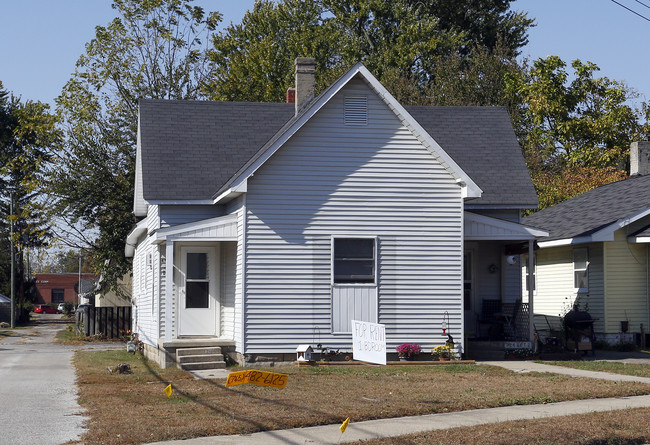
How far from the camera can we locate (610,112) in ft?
130

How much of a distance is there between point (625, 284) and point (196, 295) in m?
12.2

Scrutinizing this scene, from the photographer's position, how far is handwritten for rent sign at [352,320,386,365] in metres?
13.3

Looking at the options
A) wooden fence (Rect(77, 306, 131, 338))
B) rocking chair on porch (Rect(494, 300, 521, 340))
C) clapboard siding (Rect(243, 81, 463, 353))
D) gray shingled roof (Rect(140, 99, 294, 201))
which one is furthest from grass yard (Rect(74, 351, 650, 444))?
wooden fence (Rect(77, 306, 131, 338))

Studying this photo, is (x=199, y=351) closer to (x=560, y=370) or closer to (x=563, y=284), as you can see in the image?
(x=560, y=370)

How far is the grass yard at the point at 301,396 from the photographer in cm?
1043

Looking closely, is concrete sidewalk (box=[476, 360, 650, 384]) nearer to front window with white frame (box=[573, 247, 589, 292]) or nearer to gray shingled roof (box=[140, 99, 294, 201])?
front window with white frame (box=[573, 247, 589, 292])

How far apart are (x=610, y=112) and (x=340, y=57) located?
627 inches

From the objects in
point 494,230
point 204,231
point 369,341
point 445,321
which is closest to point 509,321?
point 494,230

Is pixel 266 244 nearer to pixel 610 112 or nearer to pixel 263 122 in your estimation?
pixel 263 122

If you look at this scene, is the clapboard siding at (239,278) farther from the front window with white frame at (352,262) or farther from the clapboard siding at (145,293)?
the clapboard siding at (145,293)

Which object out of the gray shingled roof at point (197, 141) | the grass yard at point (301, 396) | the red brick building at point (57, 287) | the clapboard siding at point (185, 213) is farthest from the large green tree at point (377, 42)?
the red brick building at point (57, 287)

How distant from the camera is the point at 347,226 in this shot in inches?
730

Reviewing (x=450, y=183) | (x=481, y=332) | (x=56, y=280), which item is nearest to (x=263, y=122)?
(x=450, y=183)

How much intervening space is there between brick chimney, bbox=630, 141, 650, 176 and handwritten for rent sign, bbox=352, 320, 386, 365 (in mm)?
19961
